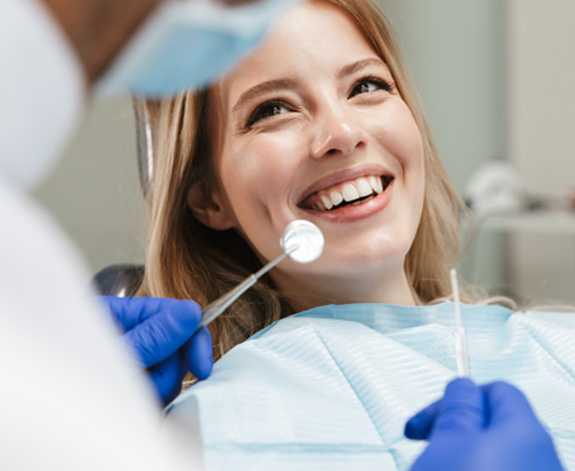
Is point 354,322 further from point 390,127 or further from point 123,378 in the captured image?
point 123,378

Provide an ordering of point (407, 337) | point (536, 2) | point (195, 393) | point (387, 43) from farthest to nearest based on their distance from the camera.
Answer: point (536, 2), point (387, 43), point (407, 337), point (195, 393)

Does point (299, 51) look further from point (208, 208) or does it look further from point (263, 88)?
point (208, 208)

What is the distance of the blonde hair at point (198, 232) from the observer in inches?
49.3

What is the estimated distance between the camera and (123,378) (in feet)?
1.38

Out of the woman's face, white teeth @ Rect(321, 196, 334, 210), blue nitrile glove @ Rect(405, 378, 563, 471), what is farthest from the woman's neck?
blue nitrile glove @ Rect(405, 378, 563, 471)

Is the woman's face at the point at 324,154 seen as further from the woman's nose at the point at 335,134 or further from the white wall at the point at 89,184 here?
the white wall at the point at 89,184

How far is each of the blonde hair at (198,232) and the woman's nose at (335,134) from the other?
236mm

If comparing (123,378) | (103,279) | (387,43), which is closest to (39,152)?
(123,378)

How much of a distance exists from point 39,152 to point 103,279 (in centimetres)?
109

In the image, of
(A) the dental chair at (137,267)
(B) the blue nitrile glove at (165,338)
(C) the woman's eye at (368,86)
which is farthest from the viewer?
(A) the dental chair at (137,267)

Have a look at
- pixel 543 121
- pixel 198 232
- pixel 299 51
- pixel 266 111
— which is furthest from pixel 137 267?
pixel 543 121

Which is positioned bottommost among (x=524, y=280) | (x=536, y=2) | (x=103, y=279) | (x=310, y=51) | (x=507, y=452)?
(x=524, y=280)

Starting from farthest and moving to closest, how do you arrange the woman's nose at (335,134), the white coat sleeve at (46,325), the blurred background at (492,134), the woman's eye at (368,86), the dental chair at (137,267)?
the blurred background at (492,134), the dental chair at (137,267), the woman's eye at (368,86), the woman's nose at (335,134), the white coat sleeve at (46,325)

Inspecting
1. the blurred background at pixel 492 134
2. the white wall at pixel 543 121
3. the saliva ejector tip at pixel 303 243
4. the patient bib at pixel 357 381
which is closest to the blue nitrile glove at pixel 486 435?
the patient bib at pixel 357 381
